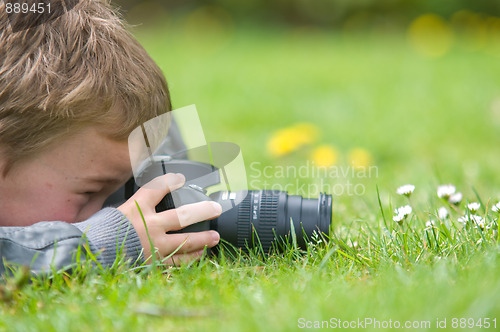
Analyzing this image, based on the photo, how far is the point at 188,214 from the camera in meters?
1.60

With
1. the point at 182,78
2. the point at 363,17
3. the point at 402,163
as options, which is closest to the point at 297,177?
the point at 402,163

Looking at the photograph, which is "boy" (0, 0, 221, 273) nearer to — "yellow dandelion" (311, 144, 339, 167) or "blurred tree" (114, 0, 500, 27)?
"yellow dandelion" (311, 144, 339, 167)

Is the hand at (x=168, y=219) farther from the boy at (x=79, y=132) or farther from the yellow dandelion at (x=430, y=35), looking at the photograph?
the yellow dandelion at (x=430, y=35)

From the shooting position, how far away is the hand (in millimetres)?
1554

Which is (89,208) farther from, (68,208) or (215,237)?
(215,237)

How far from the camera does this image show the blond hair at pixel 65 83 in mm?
1617

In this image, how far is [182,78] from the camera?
5.05 meters

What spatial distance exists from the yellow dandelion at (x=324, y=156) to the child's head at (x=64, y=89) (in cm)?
123

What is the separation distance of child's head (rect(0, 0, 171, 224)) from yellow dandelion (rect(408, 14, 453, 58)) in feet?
16.8

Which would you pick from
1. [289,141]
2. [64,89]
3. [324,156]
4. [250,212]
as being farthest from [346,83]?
[64,89]

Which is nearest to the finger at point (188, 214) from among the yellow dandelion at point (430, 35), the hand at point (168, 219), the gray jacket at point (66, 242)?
the hand at point (168, 219)

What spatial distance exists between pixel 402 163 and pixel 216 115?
139 centimetres

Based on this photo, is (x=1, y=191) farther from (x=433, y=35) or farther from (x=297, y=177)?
(x=433, y=35)

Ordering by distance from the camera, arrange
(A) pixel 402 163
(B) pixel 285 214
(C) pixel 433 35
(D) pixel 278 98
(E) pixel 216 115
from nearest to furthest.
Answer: (B) pixel 285 214
(A) pixel 402 163
(E) pixel 216 115
(D) pixel 278 98
(C) pixel 433 35
